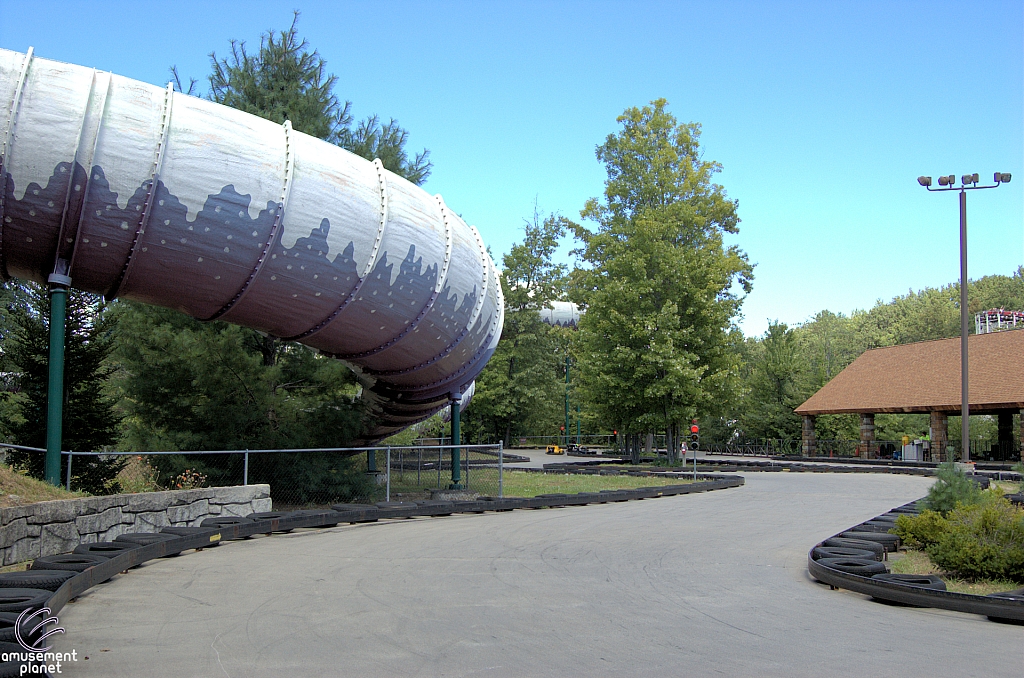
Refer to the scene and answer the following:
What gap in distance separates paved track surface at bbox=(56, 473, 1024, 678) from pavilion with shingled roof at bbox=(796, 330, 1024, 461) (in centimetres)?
3007

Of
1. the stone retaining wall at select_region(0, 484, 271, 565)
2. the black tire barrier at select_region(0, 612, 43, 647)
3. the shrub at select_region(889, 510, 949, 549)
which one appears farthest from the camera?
the shrub at select_region(889, 510, 949, 549)

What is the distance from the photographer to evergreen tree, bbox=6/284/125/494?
50.5 ft

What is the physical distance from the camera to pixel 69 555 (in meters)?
9.14

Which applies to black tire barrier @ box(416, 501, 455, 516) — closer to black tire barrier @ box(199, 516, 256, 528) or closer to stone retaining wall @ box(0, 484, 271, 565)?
stone retaining wall @ box(0, 484, 271, 565)

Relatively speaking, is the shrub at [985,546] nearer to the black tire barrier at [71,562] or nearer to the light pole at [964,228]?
the black tire barrier at [71,562]

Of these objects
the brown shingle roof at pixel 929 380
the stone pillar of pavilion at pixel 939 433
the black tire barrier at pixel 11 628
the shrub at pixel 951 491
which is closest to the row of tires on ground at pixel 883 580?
the shrub at pixel 951 491

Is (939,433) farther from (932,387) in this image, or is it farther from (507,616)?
(507,616)

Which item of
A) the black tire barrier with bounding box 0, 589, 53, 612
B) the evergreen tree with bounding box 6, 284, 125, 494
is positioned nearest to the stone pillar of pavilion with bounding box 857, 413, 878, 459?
the evergreen tree with bounding box 6, 284, 125, 494

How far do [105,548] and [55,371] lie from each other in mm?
3666

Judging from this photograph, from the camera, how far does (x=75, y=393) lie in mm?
16938

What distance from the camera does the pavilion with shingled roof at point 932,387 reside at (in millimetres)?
38094

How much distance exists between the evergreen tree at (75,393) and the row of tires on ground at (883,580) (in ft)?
40.1

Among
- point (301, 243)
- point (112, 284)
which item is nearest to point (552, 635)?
point (301, 243)

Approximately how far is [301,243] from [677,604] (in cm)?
839
